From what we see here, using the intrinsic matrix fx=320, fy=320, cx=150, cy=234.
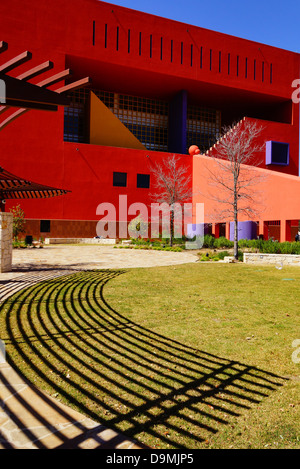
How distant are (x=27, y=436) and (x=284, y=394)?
2.67m

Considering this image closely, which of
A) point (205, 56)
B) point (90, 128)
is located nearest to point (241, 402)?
point (90, 128)

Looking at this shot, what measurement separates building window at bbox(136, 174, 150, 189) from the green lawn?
24.8 metres

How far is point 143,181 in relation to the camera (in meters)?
32.5

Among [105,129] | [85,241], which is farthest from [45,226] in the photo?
[105,129]

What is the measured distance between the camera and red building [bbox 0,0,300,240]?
28.2m

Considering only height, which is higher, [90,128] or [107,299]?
[90,128]

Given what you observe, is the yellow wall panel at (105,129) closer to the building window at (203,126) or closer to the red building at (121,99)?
the red building at (121,99)

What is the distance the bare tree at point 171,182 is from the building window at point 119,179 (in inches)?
118

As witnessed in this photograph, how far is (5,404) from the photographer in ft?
10.0

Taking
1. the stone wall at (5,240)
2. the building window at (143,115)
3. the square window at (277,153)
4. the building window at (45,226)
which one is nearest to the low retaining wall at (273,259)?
the stone wall at (5,240)

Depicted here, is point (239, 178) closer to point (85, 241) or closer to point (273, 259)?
point (273, 259)

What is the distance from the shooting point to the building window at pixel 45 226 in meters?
29.5
